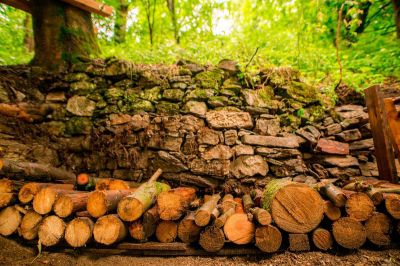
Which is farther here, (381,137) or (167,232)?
(381,137)

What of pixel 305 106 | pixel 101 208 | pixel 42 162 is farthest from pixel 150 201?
pixel 305 106

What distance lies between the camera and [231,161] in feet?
11.4

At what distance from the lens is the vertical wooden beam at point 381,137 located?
9.93 ft

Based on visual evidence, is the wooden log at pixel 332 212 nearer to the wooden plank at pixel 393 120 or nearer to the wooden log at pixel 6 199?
the wooden plank at pixel 393 120

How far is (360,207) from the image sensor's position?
2.12 meters

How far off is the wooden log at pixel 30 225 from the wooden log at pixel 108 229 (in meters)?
0.72

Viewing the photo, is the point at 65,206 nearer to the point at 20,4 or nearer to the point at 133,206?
the point at 133,206

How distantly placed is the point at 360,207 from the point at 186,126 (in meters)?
2.56

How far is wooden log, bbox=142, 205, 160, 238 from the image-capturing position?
2.28 metres

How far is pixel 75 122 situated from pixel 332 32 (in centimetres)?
761

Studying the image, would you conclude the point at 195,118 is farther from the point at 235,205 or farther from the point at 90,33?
the point at 90,33

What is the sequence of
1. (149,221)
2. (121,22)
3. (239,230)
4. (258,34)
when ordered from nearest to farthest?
(239,230) → (149,221) → (258,34) → (121,22)

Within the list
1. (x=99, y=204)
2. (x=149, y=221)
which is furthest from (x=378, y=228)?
(x=99, y=204)

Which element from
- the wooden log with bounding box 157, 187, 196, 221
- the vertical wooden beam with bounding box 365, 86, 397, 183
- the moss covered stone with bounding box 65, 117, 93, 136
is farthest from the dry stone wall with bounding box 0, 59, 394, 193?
the wooden log with bounding box 157, 187, 196, 221
